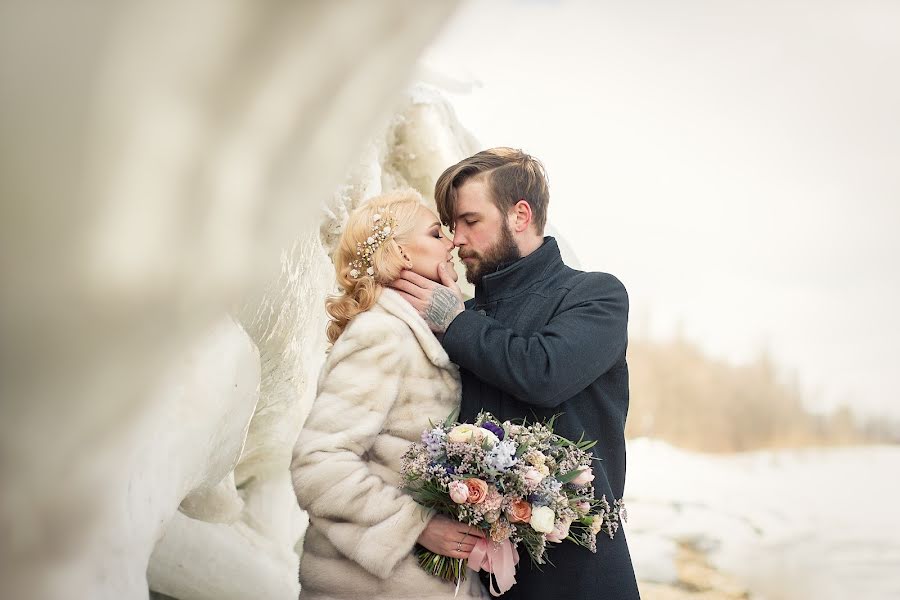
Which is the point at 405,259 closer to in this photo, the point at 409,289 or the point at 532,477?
the point at 409,289

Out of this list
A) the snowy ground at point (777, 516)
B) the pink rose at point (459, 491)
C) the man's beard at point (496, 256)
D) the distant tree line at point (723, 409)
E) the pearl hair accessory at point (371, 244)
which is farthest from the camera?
the distant tree line at point (723, 409)

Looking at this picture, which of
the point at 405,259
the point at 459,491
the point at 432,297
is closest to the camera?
the point at 459,491

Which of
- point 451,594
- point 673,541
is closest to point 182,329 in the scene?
point 451,594

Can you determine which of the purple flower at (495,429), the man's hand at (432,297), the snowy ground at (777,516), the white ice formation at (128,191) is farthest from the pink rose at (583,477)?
the snowy ground at (777,516)

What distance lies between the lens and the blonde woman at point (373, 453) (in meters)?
2.02

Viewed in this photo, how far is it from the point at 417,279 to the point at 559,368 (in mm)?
474

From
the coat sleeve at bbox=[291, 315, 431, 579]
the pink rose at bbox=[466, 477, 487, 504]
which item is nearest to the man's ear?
the coat sleeve at bbox=[291, 315, 431, 579]

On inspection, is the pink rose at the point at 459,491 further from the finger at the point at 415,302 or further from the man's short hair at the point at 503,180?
the man's short hair at the point at 503,180

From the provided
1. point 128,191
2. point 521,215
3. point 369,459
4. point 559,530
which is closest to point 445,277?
point 521,215

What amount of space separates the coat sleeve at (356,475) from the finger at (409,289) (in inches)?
8.6

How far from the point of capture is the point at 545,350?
2150 millimetres

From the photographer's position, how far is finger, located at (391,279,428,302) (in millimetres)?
2312

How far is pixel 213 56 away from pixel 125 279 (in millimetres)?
238

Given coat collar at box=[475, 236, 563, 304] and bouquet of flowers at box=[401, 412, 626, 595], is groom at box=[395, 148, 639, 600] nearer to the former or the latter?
coat collar at box=[475, 236, 563, 304]
